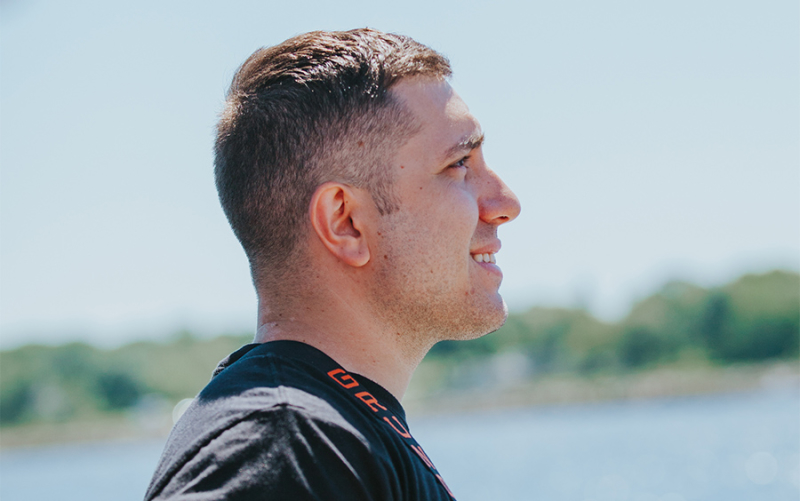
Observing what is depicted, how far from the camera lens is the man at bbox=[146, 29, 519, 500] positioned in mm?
1865

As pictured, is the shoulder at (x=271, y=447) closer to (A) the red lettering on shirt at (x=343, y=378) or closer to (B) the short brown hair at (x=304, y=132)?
(A) the red lettering on shirt at (x=343, y=378)

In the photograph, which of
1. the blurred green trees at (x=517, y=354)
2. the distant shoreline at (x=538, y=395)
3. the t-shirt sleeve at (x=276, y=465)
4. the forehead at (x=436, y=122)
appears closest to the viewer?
the t-shirt sleeve at (x=276, y=465)

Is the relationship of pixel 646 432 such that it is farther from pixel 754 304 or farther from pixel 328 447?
pixel 328 447

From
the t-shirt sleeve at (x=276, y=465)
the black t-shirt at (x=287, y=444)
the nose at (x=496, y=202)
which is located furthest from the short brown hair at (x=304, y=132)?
the t-shirt sleeve at (x=276, y=465)

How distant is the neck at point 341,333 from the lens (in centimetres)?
182

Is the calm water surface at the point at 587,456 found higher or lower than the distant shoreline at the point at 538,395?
lower

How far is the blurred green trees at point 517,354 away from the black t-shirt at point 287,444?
7932cm

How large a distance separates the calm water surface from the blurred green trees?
12.5m

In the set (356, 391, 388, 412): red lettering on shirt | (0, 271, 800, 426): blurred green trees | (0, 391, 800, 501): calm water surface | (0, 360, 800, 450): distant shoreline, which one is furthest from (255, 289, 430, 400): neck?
(0, 271, 800, 426): blurred green trees

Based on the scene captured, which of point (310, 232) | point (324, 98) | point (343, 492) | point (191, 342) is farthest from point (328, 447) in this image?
point (191, 342)

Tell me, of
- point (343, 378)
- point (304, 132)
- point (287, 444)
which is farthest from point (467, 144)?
point (287, 444)

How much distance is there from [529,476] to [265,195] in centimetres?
3460

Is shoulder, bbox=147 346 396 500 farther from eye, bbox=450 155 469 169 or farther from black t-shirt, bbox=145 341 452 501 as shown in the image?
eye, bbox=450 155 469 169

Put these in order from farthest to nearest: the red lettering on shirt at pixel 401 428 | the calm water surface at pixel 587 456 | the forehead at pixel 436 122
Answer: the calm water surface at pixel 587 456
the forehead at pixel 436 122
the red lettering on shirt at pixel 401 428
